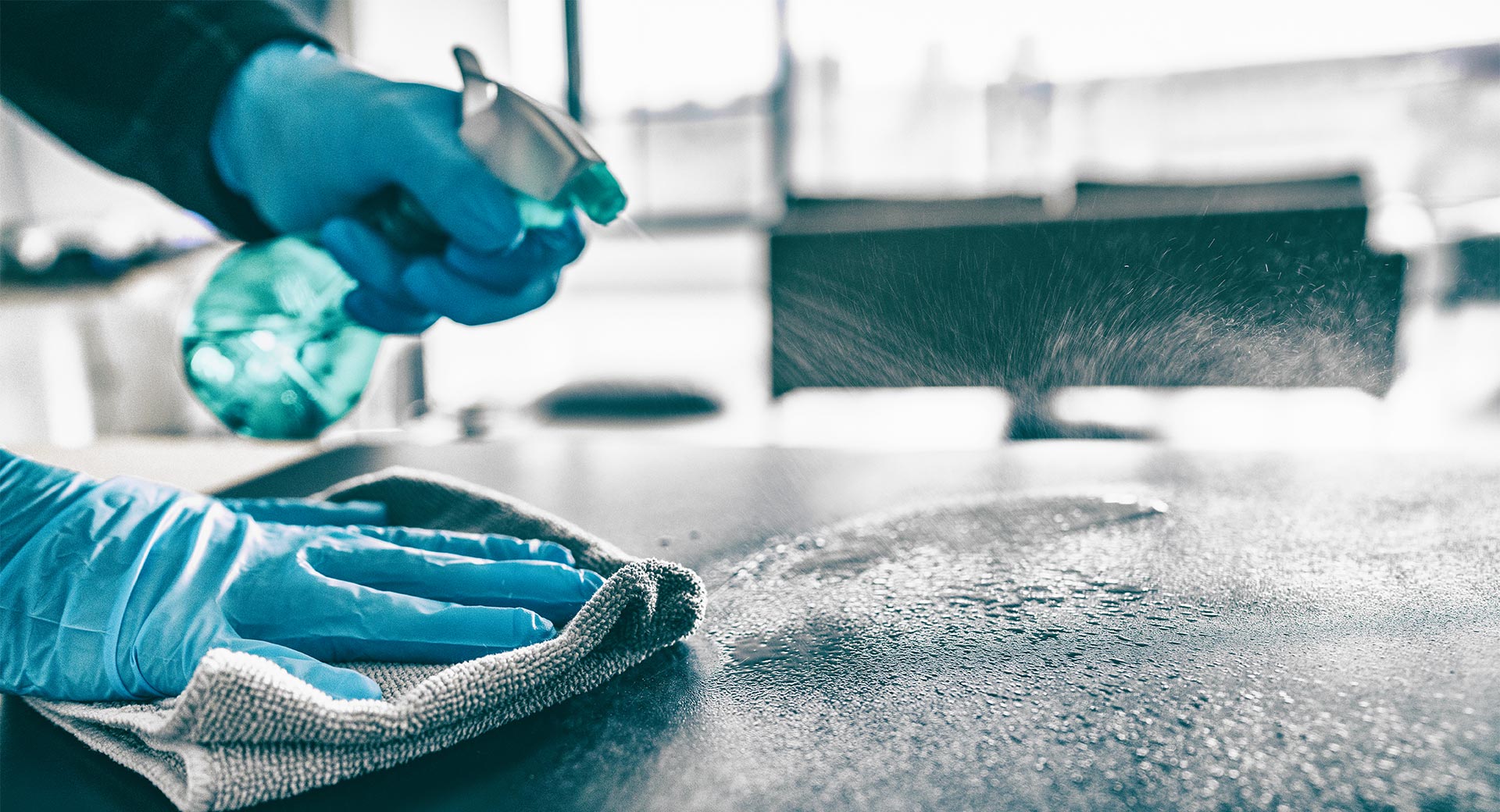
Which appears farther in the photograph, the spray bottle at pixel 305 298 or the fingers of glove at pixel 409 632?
the spray bottle at pixel 305 298

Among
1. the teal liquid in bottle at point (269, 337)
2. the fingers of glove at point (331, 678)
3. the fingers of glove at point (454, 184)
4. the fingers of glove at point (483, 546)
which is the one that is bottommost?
the fingers of glove at point (331, 678)

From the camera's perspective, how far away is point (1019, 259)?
9.17 feet

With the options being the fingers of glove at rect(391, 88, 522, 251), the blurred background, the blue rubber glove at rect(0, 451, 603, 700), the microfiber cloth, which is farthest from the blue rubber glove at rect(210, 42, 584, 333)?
the microfiber cloth

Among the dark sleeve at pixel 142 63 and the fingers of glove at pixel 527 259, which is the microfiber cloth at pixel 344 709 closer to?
the fingers of glove at pixel 527 259

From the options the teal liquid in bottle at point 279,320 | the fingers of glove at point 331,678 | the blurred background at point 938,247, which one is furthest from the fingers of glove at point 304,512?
the fingers of glove at point 331,678

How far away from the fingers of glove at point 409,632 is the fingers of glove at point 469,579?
0.04m

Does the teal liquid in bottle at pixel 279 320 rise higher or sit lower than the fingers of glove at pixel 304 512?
higher

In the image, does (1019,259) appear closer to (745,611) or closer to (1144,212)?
(1144,212)

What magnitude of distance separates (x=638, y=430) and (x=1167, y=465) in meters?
1.66

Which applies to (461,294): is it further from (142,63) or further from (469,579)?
(142,63)

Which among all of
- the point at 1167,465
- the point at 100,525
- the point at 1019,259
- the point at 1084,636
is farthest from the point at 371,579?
the point at 1019,259

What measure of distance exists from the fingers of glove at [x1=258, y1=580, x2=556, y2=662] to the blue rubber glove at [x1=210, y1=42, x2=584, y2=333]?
0.29 m

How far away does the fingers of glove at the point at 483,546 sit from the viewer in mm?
597

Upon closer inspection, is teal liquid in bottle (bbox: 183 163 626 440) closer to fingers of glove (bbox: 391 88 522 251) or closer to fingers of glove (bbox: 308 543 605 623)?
fingers of glove (bbox: 391 88 522 251)
